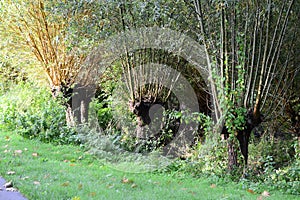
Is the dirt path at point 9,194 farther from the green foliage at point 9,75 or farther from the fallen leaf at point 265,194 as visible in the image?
the green foliage at point 9,75

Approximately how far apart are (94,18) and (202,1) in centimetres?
211

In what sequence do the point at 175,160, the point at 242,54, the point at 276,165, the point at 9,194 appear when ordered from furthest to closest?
1. the point at 276,165
2. the point at 175,160
3. the point at 242,54
4. the point at 9,194

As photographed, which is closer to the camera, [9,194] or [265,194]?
[9,194]

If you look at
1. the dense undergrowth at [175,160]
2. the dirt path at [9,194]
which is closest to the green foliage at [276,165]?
the dense undergrowth at [175,160]

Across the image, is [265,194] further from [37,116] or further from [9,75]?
[9,75]

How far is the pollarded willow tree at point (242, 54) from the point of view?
4512mm

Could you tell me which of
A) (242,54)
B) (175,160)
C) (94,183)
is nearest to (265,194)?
(242,54)

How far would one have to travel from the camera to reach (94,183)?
3.83 meters

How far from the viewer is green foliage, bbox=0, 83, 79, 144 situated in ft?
→ 23.3

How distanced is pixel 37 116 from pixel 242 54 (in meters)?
4.94

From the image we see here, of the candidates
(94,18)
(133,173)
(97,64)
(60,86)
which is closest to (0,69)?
(60,86)

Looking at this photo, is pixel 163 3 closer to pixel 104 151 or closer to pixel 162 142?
pixel 104 151

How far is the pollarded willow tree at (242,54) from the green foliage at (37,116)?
357 centimetres

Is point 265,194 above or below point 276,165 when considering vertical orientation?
above
